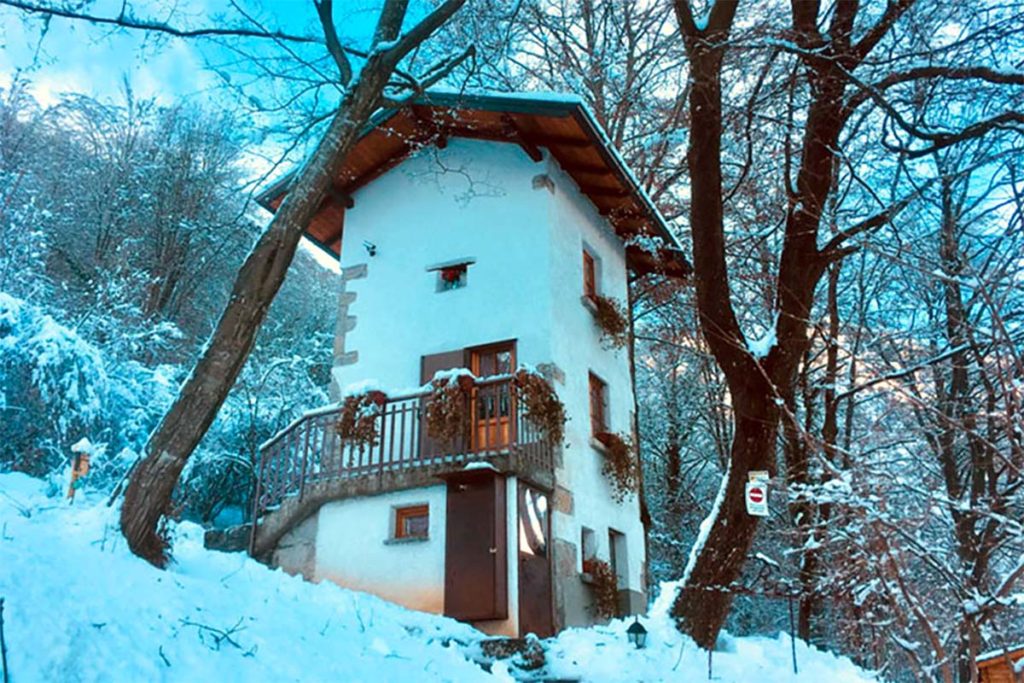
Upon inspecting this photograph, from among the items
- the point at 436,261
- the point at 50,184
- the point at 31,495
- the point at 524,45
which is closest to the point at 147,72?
the point at 31,495

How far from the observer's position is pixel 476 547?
27.7 feet

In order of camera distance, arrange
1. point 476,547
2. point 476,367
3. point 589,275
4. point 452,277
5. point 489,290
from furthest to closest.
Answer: point 589,275 < point 452,277 < point 489,290 < point 476,367 < point 476,547

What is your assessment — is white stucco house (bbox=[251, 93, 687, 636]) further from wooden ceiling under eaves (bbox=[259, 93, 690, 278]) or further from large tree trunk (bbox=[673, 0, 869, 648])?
large tree trunk (bbox=[673, 0, 869, 648])

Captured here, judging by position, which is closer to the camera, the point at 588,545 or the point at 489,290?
the point at 588,545

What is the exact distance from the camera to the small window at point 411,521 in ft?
30.2

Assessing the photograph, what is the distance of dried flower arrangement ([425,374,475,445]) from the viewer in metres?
8.94

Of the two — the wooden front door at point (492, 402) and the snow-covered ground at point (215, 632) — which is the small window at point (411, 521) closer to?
the wooden front door at point (492, 402)

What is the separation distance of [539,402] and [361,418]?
2.19 meters

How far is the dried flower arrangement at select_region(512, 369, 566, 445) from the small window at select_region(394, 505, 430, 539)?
1646mm

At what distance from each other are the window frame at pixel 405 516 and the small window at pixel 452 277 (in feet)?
10.5

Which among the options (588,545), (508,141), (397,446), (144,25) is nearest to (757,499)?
(588,545)

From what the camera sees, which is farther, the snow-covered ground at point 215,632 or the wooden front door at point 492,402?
the wooden front door at point 492,402

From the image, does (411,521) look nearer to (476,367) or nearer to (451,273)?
(476,367)

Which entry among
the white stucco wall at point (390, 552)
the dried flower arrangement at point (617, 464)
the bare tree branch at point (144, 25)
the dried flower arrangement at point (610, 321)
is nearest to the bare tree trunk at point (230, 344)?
the bare tree branch at point (144, 25)
